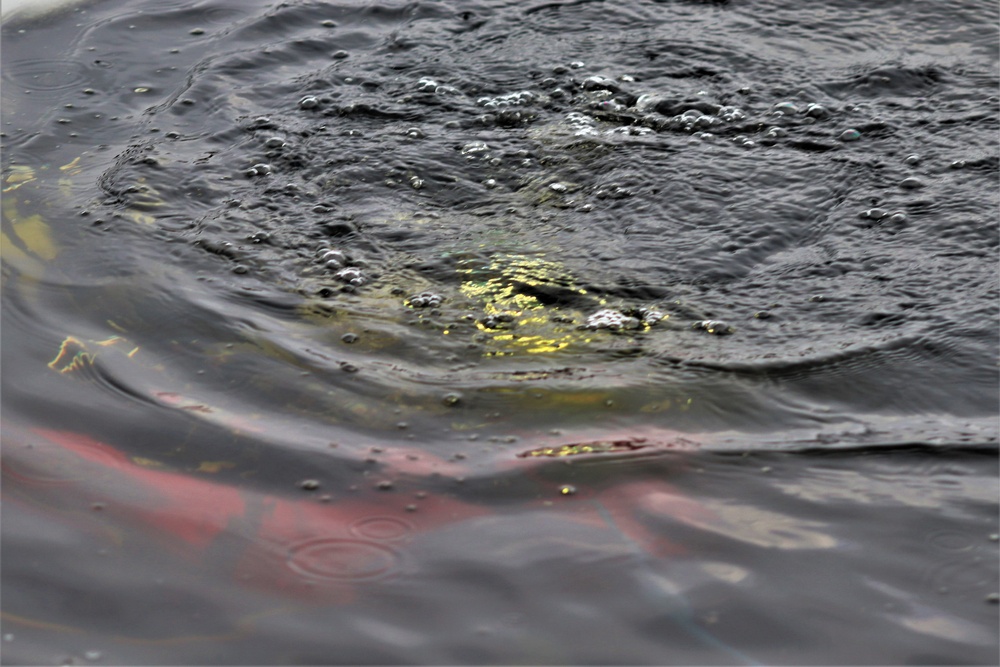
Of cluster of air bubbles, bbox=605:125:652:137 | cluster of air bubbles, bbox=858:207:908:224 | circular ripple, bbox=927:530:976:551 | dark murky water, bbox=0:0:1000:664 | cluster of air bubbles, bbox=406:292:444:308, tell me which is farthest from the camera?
cluster of air bubbles, bbox=605:125:652:137

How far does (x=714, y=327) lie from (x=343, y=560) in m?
1.24

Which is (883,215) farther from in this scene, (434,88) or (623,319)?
(434,88)

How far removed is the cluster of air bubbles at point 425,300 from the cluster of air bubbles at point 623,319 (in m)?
0.41

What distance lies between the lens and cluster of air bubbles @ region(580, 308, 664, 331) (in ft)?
8.91

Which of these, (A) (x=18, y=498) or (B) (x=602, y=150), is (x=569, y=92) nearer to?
(B) (x=602, y=150)

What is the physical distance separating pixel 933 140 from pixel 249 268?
2.34 m

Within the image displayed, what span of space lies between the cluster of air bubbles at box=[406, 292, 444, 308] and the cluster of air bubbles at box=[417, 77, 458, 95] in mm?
1295

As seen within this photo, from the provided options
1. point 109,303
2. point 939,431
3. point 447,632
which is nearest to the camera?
point 447,632

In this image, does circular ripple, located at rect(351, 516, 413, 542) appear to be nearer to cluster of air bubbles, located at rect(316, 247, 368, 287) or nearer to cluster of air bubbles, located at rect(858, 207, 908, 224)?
cluster of air bubbles, located at rect(316, 247, 368, 287)

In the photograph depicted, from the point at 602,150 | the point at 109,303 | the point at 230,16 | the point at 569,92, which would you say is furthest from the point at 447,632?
the point at 230,16

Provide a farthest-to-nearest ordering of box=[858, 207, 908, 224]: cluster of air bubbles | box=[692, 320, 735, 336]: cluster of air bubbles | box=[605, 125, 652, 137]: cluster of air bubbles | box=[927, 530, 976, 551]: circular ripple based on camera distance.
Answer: box=[605, 125, 652, 137]: cluster of air bubbles, box=[858, 207, 908, 224]: cluster of air bubbles, box=[692, 320, 735, 336]: cluster of air bubbles, box=[927, 530, 976, 551]: circular ripple

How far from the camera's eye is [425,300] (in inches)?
111

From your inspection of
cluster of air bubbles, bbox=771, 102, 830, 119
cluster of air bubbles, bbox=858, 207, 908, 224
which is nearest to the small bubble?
cluster of air bubbles, bbox=858, 207, 908, 224

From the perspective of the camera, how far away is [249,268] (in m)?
2.89
